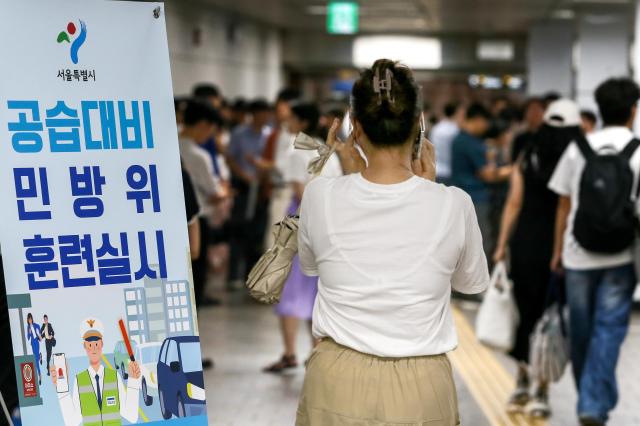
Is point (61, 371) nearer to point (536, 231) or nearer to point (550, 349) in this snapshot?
point (550, 349)

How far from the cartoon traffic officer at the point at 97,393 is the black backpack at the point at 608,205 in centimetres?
272

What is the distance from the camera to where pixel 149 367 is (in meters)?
3.32

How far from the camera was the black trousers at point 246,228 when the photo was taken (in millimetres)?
10945

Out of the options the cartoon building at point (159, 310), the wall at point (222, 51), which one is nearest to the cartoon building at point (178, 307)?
the cartoon building at point (159, 310)

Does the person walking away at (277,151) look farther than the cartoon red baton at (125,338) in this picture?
Yes

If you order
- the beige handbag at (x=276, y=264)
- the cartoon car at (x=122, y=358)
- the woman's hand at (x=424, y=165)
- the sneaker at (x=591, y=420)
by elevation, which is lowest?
the sneaker at (x=591, y=420)

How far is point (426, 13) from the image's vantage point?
770 inches

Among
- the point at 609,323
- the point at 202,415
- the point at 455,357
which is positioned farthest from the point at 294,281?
the point at 202,415

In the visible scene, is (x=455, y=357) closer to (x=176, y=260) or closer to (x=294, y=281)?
(x=294, y=281)

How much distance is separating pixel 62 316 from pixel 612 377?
315cm

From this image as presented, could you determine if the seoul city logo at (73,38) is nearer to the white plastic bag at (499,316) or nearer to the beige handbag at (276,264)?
the beige handbag at (276,264)

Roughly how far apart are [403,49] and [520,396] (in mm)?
19765

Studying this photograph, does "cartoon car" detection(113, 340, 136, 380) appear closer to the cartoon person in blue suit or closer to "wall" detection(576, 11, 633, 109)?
the cartoon person in blue suit

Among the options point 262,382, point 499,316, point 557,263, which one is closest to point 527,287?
point 499,316
